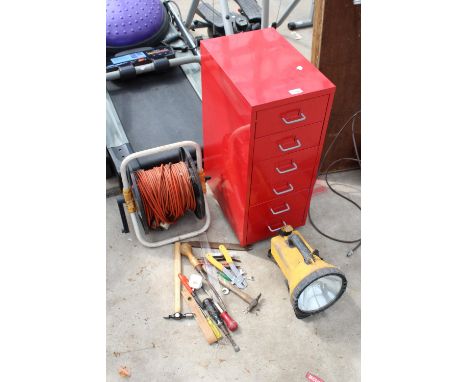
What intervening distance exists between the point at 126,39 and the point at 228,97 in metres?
1.74

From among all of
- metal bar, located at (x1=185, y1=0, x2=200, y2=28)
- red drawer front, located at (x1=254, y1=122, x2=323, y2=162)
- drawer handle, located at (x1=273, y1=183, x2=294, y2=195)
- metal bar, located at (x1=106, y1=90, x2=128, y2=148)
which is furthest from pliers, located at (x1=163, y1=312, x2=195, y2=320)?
metal bar, located at (x1=185, y1=0, x2=200, y2=28)

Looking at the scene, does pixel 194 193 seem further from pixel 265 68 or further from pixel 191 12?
pixel 191 12

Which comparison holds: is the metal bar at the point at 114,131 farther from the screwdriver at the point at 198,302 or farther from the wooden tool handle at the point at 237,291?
the wooden tool handle at the point at 237,291

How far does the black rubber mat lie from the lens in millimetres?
2974

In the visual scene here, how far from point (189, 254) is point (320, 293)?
769mm

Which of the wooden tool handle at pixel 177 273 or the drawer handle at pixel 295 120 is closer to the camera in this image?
the drawer handle at pixel 295 120

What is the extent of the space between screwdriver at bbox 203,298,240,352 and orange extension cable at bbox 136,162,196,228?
0.55 m

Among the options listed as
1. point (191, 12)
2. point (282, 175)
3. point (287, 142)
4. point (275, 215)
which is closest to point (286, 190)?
point (282, 175)

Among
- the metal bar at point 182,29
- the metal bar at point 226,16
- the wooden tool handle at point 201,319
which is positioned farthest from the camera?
the metal bar at point 182,29

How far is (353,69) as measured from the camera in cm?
254

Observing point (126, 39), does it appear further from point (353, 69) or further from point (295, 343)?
point (295, 343)

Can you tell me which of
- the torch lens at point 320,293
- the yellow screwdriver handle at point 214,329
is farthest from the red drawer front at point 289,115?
the yellow screwdriver handle at point 214,329

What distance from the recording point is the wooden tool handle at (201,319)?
2.14 m

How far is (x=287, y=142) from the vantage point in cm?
208
